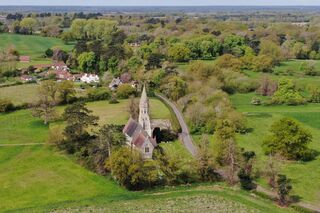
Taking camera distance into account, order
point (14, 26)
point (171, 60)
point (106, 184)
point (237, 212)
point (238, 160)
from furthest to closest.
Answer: point (14, 26), point (171, 60), point (238, 160), point (106, 184), point (237, 212)

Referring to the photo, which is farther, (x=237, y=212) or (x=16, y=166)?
(x=16, y=166)

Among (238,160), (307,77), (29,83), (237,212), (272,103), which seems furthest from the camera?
(307,77)

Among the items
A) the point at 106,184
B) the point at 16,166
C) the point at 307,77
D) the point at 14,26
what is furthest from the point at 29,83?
the point at 14,26

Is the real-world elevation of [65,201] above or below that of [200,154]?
below

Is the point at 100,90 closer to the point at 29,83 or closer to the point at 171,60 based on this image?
the point at 29,83

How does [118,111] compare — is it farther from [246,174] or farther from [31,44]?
[31,44]

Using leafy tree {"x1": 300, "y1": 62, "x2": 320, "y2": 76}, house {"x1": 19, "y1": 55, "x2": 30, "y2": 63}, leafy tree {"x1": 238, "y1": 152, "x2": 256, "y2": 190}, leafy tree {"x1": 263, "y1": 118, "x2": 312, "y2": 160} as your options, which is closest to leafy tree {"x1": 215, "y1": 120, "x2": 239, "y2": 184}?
leafy tree {"x1": 238, "y1": 152, "x2": 256, "y2": 190}

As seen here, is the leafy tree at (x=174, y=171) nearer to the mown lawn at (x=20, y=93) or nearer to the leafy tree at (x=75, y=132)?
the leafy tree at (x=75, y=132)
